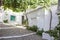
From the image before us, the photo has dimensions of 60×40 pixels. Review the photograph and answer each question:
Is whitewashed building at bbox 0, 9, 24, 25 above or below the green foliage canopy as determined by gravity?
below

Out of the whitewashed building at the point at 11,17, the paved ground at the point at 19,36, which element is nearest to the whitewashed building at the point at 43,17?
the paved ground at the point at 19,36

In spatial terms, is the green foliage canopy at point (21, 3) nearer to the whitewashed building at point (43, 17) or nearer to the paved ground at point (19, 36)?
the whitewashed building at point (43, 17)

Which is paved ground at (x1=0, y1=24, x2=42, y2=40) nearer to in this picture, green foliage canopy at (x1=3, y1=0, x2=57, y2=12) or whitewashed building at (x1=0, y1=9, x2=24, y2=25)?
green foliage canopy at (x1=3, y1=0, x2=57, y2=12)

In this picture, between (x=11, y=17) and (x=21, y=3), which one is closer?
(x=21, y=3)

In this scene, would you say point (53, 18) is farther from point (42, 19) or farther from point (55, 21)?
point (42, 19)

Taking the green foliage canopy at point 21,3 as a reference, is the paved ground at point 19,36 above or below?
below

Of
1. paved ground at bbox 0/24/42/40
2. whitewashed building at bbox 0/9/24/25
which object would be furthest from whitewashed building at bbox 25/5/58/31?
whitewashed building at bbox 0/9/24/25

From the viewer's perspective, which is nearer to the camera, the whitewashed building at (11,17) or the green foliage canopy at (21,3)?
the green foliage canopy at (21,3)

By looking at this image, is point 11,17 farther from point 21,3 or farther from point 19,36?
point 19,36

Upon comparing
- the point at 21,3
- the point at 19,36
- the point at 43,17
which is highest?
the point at 21,3

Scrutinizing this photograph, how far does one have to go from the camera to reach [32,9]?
22.3m

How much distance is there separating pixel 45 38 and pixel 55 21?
4.74 meters

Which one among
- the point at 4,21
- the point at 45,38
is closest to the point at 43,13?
the point at 45,38

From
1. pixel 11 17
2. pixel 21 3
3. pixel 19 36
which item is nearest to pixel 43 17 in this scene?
pixel 21 3
